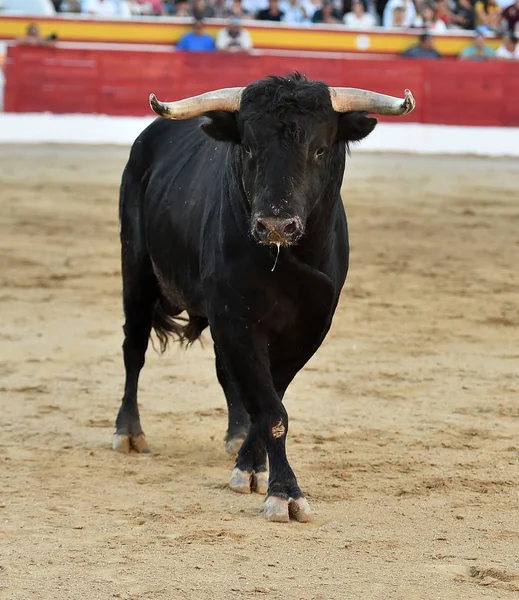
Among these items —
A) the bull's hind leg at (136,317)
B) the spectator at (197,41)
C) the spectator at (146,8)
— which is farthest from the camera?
the spectator at (146,8)

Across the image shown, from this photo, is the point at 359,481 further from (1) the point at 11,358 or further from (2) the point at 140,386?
(1) the point at 11,358

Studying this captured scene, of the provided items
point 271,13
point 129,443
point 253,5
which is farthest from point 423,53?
point 129,443

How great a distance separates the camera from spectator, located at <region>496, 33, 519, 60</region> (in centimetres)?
1678

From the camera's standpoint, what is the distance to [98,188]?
11883 millimetres

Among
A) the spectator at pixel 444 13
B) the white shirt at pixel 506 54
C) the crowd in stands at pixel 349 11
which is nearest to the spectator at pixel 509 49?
the white shirt at pixel 506 54

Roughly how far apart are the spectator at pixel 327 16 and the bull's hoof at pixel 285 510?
14.9 metres

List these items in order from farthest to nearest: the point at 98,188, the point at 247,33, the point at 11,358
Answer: the point at 247,33 → the point at 98,188 → the point at 11,358

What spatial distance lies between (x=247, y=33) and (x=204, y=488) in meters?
14.1

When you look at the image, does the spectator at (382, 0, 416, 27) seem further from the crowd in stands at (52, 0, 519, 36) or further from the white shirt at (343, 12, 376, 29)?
the white shirt at (343, 12, 376, 29)

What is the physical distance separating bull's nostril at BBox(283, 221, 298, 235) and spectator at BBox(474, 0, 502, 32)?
14773mm

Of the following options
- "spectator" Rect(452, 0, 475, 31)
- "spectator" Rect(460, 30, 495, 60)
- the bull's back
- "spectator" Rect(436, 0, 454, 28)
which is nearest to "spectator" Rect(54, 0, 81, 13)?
"spectator" Rect(436, 0, 454, 28)

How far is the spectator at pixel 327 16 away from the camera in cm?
1791

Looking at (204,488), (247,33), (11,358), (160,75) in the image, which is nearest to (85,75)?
(160,75)

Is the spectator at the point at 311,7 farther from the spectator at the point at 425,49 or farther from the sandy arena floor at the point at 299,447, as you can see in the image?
the sandy arena floor at the point at 299,447
